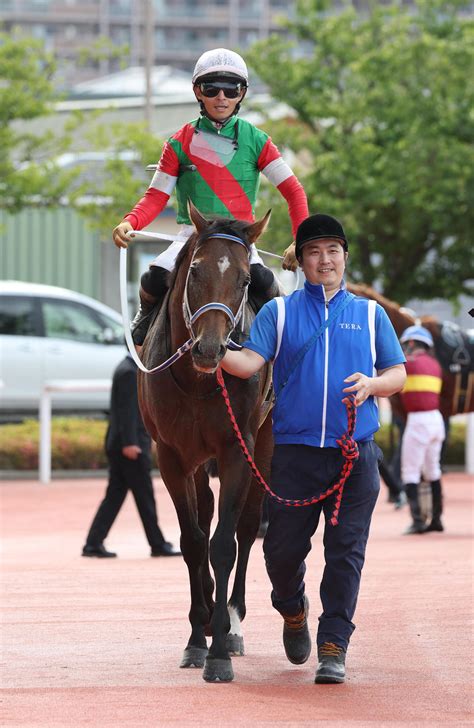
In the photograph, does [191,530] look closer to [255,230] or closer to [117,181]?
[255,230]

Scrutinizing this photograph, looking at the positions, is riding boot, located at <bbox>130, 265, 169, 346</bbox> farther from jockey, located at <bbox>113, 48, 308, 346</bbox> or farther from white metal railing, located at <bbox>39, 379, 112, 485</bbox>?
white metal railing, located at <bbox>39, 379, 112, 485</bbox>

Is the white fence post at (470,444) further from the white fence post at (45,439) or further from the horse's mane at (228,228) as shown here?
the horse's mane at (228,228)

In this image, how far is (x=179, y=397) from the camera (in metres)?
7.22

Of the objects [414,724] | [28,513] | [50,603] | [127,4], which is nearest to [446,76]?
[28,513]

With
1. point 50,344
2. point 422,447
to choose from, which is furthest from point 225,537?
point 50,344

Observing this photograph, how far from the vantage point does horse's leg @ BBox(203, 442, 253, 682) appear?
22.0 ft

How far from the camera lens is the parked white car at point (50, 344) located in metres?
21.5

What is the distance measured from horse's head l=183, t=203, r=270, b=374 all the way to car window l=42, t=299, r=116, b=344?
14.9 meters

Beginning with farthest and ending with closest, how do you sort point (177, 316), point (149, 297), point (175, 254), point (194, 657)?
point (149, 297)
point (175, 254)
point (177, 316)
point (194, 657)

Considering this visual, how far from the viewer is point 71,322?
21.9m

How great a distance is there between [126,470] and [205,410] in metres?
5.28

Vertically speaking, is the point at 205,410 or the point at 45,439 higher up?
the point at 205,410

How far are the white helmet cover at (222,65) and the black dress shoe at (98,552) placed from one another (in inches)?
219

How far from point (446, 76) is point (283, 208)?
13.5 feet
